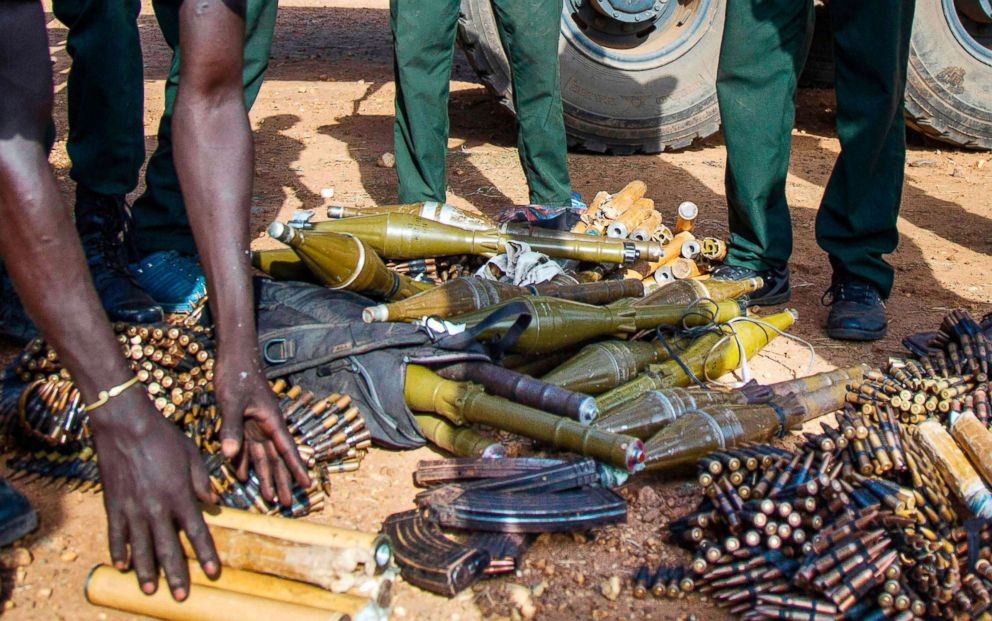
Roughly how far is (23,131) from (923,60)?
6.83 m

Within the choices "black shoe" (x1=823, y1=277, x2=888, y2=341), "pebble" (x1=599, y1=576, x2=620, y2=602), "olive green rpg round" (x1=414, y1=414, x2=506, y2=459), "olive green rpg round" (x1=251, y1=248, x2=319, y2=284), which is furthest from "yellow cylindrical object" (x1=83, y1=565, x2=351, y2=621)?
"black shoe" (x1=823, y1=277, x2=888, y2=341)

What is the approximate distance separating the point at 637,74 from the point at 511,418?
15.0 feet

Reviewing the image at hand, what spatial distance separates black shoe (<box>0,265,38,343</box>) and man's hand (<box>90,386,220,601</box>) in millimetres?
1829

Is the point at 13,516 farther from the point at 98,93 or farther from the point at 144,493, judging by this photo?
the point at 98,93

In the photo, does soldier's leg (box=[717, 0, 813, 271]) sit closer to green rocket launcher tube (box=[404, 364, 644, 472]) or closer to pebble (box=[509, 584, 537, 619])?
green rocket launcher tube (box=[404, 364, 644, 472])

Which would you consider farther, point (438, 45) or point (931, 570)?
point (438, 45)

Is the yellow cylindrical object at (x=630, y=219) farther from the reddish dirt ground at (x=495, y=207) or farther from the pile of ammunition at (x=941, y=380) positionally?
the pile of ammunition at (x=941, y=380)

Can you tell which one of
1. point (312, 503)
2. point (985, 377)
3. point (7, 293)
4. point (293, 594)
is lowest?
point (7, 293)

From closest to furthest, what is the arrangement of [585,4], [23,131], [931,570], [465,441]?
[23,131] → [931,570] → [465,441] → [585,4]

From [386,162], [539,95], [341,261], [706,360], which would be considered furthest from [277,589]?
[386,162]

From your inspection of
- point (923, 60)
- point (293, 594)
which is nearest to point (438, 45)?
point (293, 594)

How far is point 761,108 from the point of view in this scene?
15.4 feet

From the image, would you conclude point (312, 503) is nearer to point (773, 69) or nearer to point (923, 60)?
point (773, 69)

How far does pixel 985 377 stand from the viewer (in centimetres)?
358
